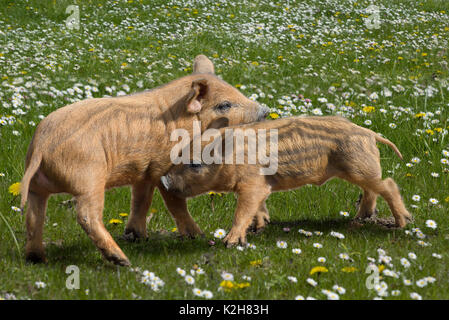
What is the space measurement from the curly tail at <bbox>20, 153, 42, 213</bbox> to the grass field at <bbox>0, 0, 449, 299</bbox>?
0.53 metres

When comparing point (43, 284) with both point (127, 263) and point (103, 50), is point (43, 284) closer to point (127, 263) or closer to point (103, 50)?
point (127, 263)

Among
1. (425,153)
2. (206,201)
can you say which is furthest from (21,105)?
(425,153)

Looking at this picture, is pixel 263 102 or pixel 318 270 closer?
pixel 318 270

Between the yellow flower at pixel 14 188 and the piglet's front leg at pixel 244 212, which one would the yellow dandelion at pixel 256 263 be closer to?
the piglet's front leg at pixel 244 212

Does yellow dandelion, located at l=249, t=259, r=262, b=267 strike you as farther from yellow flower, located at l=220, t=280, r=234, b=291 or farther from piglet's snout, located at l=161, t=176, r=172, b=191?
piglet's snout, located at l=161, t=176, r=172, b=191

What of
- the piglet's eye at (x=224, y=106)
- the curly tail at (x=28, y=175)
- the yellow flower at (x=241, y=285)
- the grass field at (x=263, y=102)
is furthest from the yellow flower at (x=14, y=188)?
the yellow flower at (x=241, y=285)

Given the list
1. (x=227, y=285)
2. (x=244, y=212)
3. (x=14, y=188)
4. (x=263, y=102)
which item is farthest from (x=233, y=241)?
(x=263, y=102)

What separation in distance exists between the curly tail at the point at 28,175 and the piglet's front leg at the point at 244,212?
1490mm

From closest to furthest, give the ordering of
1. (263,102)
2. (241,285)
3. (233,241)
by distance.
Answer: (241,285) → (233,241) → (263,102)

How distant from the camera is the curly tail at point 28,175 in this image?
3314 millimetres

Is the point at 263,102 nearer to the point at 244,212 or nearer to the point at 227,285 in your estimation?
the point at 244,212

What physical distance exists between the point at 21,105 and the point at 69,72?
157cm

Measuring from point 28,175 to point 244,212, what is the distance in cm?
162

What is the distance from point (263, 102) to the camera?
7309 mm
